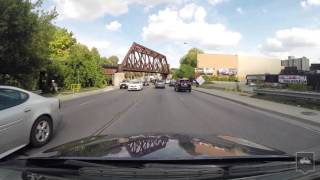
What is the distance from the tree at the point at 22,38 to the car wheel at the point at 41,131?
15883 mm

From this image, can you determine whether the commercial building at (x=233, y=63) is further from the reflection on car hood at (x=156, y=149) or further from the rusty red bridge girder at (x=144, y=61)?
the reflection on car hood at (x=156, y=149)

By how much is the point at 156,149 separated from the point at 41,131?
7451 millimetres

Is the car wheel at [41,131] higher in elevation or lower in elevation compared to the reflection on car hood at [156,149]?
lower

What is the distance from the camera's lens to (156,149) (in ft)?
12.7

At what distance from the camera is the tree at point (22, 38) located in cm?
2661

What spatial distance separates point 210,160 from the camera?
350cm

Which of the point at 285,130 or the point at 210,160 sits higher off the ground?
the point at 210,160

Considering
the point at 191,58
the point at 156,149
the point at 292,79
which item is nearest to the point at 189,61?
the point at 191,58

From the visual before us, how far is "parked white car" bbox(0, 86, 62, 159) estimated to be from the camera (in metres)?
9.07

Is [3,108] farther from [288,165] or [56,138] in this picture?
[288,165]

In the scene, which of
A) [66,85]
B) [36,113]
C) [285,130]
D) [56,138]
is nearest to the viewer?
[36,113]

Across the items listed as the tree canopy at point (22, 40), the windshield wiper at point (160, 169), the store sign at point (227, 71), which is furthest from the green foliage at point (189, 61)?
the windshield wiper at point (160, 169)

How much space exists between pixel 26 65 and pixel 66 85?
29.3 metres

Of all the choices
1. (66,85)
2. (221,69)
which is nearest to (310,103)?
(66,85)
